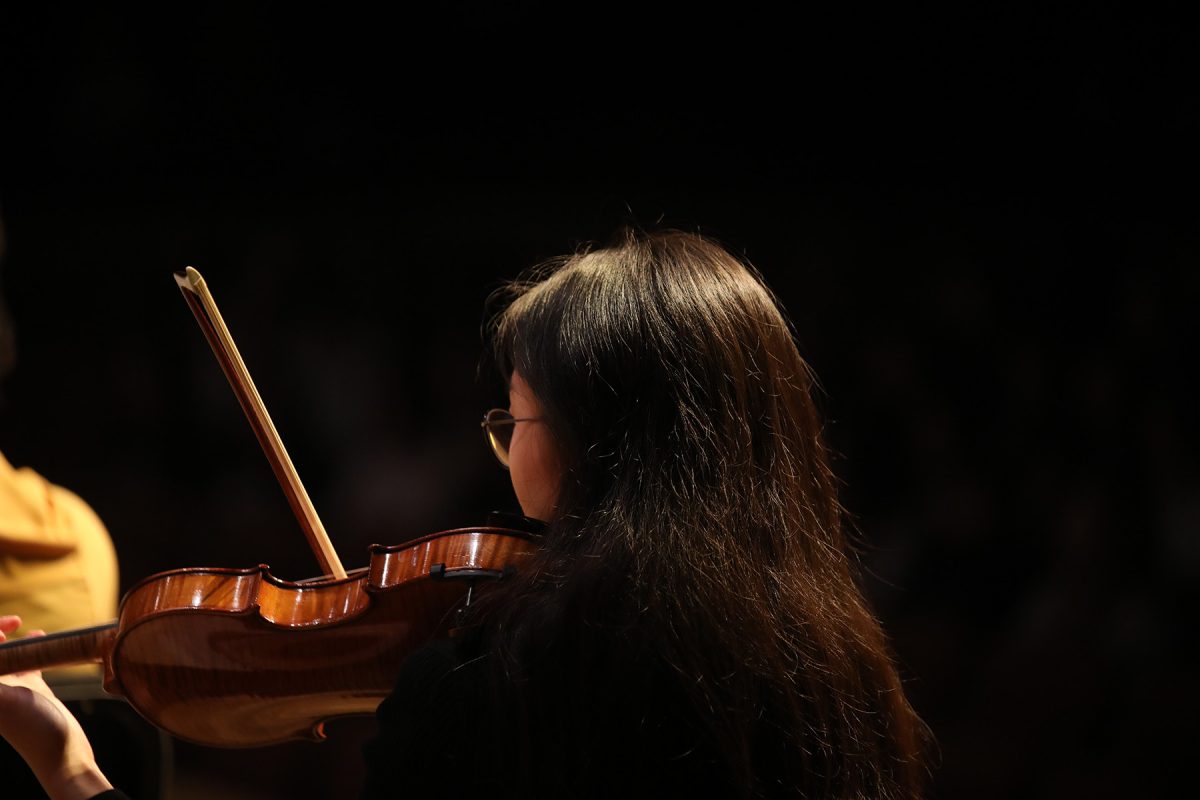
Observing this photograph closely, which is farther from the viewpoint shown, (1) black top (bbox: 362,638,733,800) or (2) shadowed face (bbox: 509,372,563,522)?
(2) shadowed face (bbox: 509,372,563,522)

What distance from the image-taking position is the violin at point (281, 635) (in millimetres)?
704

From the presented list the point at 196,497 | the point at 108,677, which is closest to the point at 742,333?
the point at 108,677

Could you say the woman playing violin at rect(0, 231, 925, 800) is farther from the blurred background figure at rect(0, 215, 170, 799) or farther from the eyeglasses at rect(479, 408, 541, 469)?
the blurred background figure at rect(0, 215, 170, 799)

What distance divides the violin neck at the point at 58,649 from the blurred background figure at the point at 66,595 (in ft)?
0.45

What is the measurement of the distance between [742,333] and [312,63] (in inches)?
42.1

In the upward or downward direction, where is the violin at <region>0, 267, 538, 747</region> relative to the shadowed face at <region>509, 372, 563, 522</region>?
downward

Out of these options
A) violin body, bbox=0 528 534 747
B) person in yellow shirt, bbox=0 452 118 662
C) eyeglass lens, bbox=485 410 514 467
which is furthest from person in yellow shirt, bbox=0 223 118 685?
eyeglass lens, bbox=485 410 514 467

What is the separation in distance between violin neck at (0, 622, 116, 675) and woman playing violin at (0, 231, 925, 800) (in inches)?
0.8

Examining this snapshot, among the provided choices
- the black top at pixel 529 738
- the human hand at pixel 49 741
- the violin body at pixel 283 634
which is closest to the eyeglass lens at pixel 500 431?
the violin body at pixel 283 634

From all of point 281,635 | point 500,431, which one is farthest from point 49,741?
point 500,431

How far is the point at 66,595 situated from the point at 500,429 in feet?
1.63

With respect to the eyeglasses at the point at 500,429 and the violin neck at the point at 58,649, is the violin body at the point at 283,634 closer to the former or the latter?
the violin neck at the point at 58,649

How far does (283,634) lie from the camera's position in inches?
28.9

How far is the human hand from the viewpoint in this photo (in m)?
0.79
